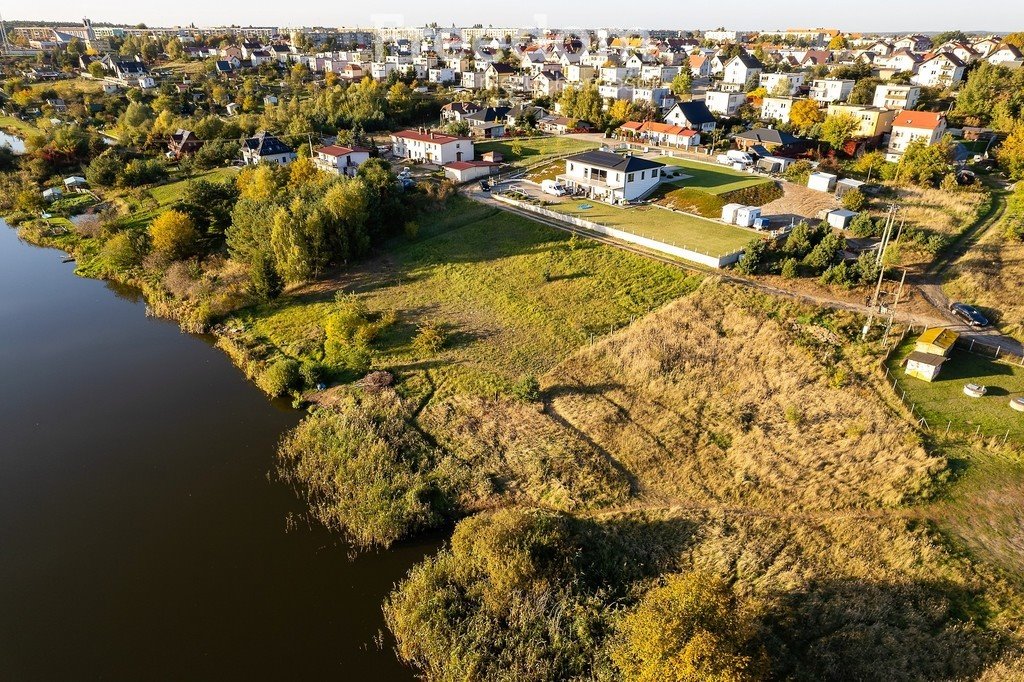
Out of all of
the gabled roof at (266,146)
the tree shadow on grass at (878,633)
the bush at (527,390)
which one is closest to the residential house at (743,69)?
the gabled roof at (266,146)

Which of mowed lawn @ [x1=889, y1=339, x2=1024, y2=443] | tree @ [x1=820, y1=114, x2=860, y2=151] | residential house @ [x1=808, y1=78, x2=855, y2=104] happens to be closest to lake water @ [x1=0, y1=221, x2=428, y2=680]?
mowed lawn @ [x1=889, y1=339, x2=1024, y2=443]

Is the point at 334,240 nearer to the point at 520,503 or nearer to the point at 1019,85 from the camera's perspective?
the point at 520,503

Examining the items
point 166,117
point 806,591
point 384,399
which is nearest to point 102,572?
point 384,399

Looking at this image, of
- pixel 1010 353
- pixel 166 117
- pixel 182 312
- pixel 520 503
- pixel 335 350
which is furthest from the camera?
pixel 166 117

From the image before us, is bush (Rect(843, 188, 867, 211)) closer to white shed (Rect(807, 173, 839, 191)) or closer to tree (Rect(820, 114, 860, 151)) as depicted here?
white shed (Rect(807, 173, 839, 191))

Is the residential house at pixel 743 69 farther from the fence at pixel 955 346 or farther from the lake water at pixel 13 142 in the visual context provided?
the lake water at pixel 13 142

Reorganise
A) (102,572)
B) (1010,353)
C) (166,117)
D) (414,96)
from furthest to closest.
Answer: (414,96) < (166,117) < (1010,353) < (102,572)
